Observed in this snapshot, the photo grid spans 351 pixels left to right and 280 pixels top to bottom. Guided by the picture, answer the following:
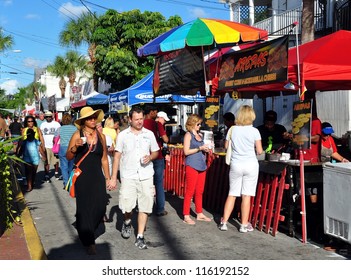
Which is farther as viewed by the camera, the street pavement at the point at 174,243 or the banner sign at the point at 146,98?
the banner sign at the point at 146,98

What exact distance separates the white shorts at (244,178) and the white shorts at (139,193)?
1.36m

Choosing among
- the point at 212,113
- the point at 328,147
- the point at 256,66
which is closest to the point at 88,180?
the point at 256,66

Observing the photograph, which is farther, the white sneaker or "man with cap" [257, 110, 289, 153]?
"man with cap" [257, 110, 289, 153]

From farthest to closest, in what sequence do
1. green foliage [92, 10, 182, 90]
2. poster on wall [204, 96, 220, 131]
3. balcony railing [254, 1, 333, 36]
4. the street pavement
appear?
green foliage [92, 10, 182, 90] < balcony railing [254, 1, 333, 36] < poster on wall [204, 96, 220, 131] < the street pavement

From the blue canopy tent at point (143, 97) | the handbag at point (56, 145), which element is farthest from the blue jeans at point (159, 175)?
the blue canopy tent at point (143, 97)

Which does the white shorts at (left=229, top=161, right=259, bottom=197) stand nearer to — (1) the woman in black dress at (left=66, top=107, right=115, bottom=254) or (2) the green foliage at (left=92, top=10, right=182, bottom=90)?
(1) the woman in black dress at (left=66, top=107, right=115, bottom=254)

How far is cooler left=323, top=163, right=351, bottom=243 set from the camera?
5863mm

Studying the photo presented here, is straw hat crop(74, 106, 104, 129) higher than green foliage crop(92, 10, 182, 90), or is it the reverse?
green foliage crop(92, 10, 182, 90)

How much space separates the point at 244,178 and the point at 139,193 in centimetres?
160

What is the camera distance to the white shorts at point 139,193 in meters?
6.30

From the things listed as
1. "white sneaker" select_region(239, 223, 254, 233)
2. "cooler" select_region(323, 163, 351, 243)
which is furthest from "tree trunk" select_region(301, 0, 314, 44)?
"cooler" select_region(323, 163, 351, 243)

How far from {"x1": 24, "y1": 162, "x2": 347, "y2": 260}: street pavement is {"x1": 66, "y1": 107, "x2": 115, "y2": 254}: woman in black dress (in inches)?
15.2

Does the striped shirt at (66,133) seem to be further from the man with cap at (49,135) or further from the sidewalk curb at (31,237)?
the sidewalk curb at (31,237)

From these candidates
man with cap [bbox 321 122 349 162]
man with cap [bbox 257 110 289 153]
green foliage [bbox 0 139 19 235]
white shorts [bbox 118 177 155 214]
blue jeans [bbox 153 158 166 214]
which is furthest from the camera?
man with cap [bbox 257 110 289 153]
